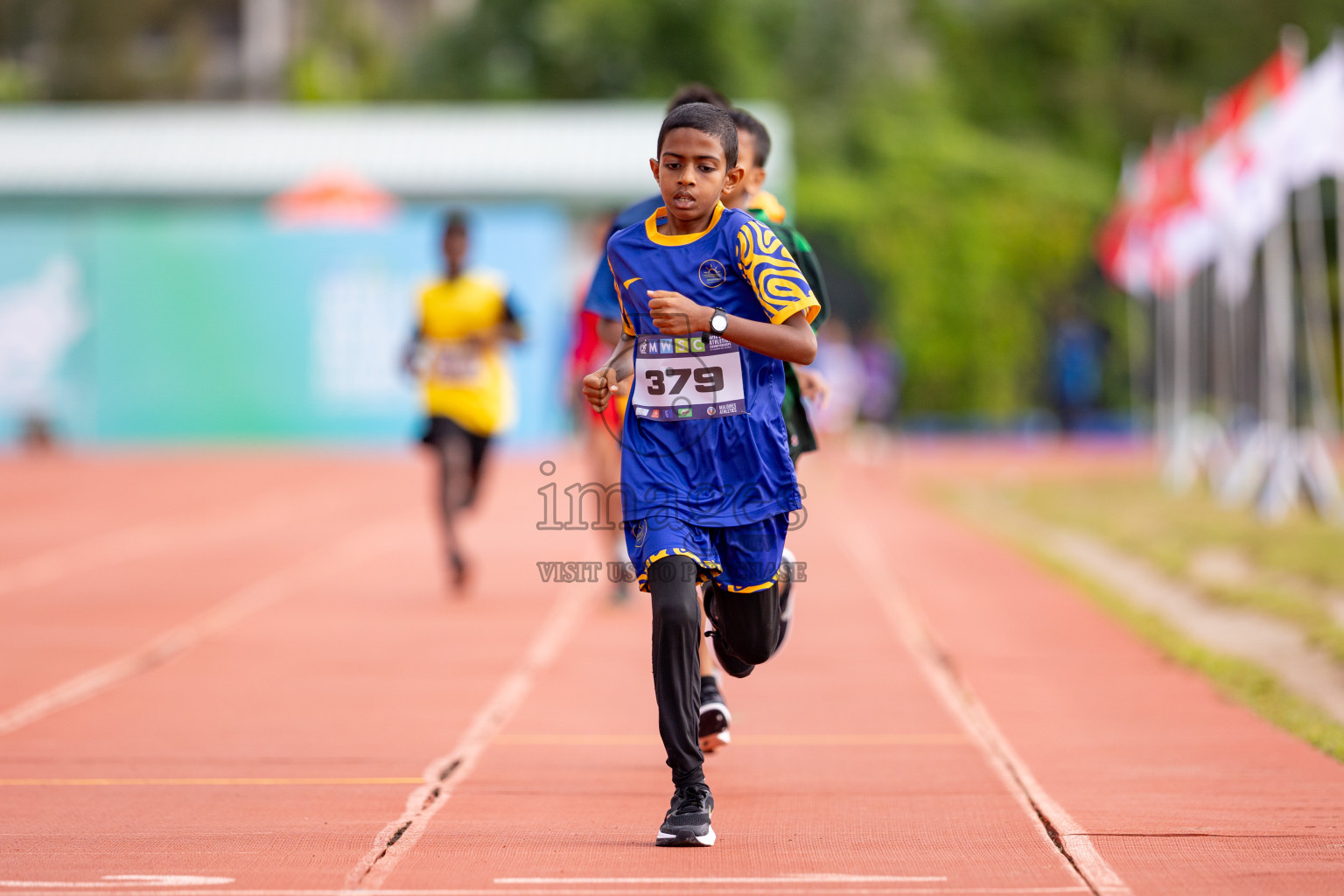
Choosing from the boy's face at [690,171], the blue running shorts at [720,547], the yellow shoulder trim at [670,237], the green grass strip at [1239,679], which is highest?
the boy's face at [690,171]

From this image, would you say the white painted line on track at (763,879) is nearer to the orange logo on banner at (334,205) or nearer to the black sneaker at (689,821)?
the black sneaker at (689,821)

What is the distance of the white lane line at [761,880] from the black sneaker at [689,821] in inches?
11.9

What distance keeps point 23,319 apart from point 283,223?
4310 mm

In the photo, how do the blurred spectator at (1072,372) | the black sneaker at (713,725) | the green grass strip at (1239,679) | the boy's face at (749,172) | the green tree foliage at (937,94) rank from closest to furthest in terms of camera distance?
1. the black sneaker at (713,725)
2. the boy's face at (749,172)
3. the green grass strip at (1239,679)
4. the blurred spectator at (1072,372)
5. the green tree foliage at (937,94)

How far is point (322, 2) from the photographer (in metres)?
60.7

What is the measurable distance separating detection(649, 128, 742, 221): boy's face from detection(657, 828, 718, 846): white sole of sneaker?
1.61 metres

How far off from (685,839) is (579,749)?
62.0 inches

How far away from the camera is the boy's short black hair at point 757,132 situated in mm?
6039

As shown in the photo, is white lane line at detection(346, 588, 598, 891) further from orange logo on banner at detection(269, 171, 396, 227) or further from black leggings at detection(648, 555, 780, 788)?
orange logo on banner at detection(269, 171, 396, 227)

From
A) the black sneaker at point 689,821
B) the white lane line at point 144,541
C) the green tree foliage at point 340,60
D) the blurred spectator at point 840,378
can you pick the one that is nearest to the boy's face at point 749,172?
the black sneaker at point 689,821

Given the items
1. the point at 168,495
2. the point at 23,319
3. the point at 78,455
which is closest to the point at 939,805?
the point at 168,495

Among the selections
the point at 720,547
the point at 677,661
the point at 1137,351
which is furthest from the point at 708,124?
the point at 1137,351

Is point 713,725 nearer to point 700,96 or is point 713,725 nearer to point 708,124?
point 708,124

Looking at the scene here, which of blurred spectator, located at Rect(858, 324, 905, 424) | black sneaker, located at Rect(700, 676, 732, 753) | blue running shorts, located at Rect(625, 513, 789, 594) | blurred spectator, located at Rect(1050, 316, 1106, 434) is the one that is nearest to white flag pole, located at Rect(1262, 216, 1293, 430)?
blurred spectator, located at Rect(858, 324, 905, 424)
